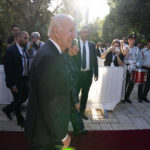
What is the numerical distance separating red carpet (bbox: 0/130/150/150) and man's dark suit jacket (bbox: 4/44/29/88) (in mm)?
967

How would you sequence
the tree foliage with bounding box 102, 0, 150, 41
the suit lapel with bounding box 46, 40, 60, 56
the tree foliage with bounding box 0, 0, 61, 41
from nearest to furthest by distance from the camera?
the suit lapel with bounding box 46, 40, 60, 56, the tree foliage with bounding box 0, 0, 61, 41, the tree foliage with bounding box 102, 0, 150, 41

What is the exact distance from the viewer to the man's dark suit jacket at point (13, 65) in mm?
3338

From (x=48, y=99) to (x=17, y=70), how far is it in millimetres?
2263

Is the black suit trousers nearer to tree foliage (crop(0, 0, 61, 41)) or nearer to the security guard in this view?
the security guard

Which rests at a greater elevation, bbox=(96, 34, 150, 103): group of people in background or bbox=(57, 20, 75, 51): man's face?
bbox=(57, 20, 75, 51): man's face

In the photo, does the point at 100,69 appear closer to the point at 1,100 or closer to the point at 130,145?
Answer: the point at 130,145

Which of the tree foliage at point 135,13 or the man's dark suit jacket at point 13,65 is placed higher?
the tree foliage at point 135,13

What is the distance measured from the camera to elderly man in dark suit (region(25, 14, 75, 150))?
1.33 meters

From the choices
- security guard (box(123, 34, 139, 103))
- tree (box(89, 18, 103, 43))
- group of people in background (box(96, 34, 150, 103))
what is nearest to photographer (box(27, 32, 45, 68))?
group of people in background (box(96, 34, 150, 103))

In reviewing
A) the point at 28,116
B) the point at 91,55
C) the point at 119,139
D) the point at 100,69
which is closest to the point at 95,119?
the point at 119,139

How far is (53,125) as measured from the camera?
4.49ft

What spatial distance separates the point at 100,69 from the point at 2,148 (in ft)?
8.92

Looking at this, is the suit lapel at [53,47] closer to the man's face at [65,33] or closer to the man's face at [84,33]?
the man's face at [65,33]

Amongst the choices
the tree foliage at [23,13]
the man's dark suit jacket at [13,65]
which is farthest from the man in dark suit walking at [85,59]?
the tree foliage at [23,13]
